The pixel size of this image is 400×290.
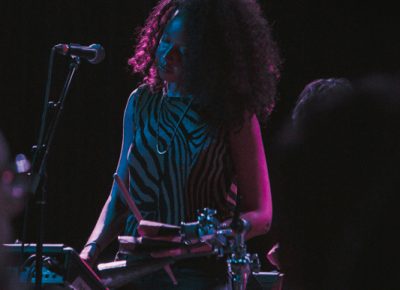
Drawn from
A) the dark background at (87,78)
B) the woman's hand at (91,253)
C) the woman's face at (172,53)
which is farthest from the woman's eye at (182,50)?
the dark background at (87,78)

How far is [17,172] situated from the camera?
1.99 metres

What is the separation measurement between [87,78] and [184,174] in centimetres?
222

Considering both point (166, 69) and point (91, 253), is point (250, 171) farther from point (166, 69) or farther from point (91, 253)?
point (91, 253)

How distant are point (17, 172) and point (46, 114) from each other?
0.22 m

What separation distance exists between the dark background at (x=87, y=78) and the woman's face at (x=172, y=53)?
181cm

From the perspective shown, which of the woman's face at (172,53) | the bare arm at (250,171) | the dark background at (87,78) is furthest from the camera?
the dark background at (87,78)

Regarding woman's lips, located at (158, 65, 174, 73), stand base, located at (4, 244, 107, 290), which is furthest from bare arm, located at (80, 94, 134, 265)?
stand base, located at (4, 244, 107, 290)

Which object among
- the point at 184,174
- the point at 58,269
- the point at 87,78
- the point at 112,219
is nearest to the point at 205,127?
the point at 184,174

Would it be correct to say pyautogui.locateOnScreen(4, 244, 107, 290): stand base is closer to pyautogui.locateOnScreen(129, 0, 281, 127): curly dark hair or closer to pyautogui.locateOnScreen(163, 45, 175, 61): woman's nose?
pyautogui.locateOnScreen(129, 0, 281, 127): curly dark hair

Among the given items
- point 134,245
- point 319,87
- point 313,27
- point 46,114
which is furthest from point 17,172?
point 313,27

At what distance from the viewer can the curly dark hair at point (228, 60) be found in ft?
6.17

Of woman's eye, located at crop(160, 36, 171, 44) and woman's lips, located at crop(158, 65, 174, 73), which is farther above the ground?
woman's eye, located at crop(160, 36, 171, 44)

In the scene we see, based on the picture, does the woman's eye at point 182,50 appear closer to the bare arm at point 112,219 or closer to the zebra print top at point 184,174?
the zebra print top at point 184,174

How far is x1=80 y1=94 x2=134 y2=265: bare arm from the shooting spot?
196 centimetres
